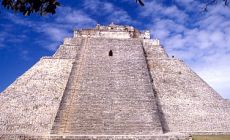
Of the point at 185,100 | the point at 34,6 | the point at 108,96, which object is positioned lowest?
the point at 185,100

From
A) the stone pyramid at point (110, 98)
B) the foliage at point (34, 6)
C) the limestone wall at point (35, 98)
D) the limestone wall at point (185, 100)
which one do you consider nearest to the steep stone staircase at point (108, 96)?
the stone pyramid at point (110, 98)

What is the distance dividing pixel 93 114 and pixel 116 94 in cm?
205

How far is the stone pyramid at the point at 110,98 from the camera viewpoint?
49.7ft

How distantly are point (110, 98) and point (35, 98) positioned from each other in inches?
134

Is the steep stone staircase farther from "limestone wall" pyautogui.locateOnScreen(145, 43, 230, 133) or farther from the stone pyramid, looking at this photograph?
"limestone wall" pyautogui.locateOnScreen(145, 43, 230, 133)

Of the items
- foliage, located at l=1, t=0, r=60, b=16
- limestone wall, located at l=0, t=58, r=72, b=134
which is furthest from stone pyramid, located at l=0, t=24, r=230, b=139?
foliage, located at l=1, t=0, r=60, b=16

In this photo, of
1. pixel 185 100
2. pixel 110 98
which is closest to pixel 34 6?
pixel 110 98

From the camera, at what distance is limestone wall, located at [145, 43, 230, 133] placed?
1689cm

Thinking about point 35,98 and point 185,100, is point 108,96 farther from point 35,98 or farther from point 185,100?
point 185,100

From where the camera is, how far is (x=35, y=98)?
58.6 feet

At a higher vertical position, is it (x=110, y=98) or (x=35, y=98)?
(x=110, y=98)

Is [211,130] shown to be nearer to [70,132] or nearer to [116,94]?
[116,94]

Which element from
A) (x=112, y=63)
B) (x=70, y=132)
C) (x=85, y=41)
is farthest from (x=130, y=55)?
(x=70, y=132)

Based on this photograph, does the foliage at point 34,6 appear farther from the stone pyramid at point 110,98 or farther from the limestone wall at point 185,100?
the limestone wall at point 185,100
